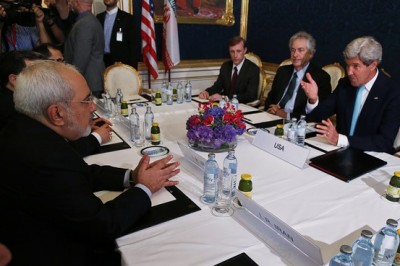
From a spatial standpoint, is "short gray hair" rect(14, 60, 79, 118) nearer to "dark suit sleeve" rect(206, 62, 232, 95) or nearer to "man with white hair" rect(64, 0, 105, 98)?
"man with white hair" rect(64, 0, 105, 98)

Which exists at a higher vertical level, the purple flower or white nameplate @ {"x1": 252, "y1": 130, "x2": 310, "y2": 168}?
the purple flower

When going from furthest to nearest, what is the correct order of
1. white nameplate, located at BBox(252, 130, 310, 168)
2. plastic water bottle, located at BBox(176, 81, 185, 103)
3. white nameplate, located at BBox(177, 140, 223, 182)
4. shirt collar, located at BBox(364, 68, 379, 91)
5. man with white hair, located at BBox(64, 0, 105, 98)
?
man with white hair, located at BBox(64, 0, 105, 98) → plastic water bottle, located at BBox(176, 81, 185, 103) → shirt collar, located at BBox(364, 68, 379, 91) → white nameplate, located at BBox(252, 130, 310, 168) → white nameplate, located at BBox(177, 140, 223, 182)

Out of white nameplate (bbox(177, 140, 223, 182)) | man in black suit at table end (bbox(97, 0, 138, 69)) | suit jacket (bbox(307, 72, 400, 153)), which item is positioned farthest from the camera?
man in black suit at table end (bbox(97, 0, 138, 69))

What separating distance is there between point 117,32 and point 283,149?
10.4 ft

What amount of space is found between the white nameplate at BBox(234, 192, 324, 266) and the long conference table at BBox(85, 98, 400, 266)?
0.04 ft

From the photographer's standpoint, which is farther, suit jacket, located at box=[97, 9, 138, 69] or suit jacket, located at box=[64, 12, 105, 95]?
suit jacket, located at box=[97, 9, 138, 69]

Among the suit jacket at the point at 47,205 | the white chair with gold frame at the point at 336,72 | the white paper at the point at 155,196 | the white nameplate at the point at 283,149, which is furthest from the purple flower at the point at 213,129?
the white chair with gold frame at the point at 336,72

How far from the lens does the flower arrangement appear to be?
1.64m

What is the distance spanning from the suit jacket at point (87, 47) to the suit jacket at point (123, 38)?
437 mm

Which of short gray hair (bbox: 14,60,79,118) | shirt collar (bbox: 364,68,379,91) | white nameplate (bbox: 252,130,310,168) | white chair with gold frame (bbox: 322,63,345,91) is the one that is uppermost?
A: short gray hair (bbox: 14,60,79,118)

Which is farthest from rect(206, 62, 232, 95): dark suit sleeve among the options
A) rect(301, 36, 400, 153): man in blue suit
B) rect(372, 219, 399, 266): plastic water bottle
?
rect(372, 219, 399, 266): plastic water bottle

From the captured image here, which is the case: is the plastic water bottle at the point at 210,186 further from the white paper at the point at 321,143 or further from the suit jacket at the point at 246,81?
the suit jacket at the point at 246,81

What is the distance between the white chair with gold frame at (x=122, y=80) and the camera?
11.2ft

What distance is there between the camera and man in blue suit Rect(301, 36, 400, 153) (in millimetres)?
1835
